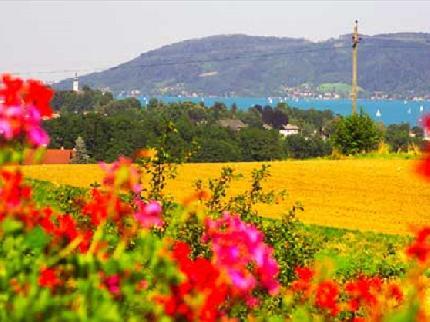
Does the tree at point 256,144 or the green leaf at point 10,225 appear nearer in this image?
the green leaf at point 10,225

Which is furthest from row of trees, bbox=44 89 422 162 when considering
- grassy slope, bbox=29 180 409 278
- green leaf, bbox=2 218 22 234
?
green leaf, bbox=2 218 22 234

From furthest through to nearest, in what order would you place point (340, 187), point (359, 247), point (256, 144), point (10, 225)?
1. point (256, 144)
2. point (340, 187)
3. point (359, 247)
4. point (10, 225)

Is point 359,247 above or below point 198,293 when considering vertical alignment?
below

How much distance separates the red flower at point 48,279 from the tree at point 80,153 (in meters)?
44.9

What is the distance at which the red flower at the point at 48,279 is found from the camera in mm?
2719

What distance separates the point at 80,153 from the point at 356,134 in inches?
1038

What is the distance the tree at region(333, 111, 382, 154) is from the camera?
30500mm

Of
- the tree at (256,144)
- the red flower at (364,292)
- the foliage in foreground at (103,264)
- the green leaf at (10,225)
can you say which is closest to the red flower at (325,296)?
the red flower at (364,292)

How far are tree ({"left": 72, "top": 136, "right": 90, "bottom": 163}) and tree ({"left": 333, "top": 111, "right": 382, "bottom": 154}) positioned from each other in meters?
19.8

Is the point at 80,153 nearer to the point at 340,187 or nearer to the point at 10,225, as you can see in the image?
the point at 340,187

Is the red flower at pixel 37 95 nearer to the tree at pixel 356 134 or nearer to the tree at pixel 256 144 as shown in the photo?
the tree at pixel 356 134

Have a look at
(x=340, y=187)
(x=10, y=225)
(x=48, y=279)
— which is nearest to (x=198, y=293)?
(x=48, y=279)

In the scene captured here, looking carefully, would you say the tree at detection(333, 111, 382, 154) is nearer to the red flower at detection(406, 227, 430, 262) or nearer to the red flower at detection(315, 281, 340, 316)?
the red flower at detection(315, 281, 340, 316)

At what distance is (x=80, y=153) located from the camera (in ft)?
176
